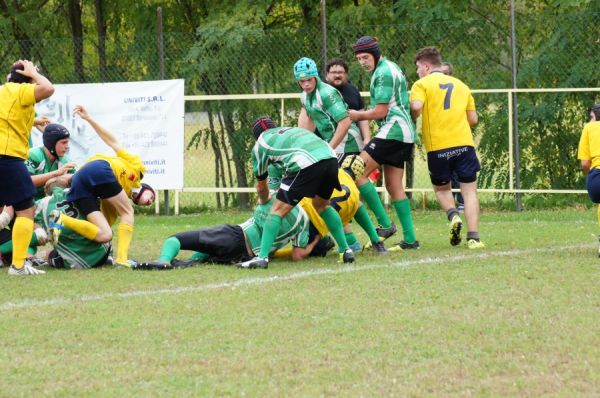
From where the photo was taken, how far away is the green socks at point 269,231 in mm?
9523

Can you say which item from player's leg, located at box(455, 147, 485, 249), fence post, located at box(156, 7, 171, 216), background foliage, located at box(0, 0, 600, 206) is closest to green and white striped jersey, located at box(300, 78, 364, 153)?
player's leg, located at box(455, 147, 485, 249)

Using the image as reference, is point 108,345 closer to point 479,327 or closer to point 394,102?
point 479,327

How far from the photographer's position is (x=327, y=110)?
10.9 m

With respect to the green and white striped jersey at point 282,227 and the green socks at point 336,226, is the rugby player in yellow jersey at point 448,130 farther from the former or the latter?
the green and white striped jersey at point 282,227

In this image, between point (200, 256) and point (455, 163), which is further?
point (455, 163)

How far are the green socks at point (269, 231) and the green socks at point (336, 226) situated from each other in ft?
1.63

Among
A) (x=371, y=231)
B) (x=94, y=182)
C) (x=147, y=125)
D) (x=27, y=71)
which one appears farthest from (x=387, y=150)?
(x=147, y=125)

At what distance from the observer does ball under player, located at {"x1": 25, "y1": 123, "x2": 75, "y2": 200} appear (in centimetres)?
1038

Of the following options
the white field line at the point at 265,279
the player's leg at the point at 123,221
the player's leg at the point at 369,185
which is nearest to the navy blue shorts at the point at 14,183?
the player's leg at the point at 123,221

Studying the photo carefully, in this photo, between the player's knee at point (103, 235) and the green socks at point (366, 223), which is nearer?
the player's knee at point (103, 235)

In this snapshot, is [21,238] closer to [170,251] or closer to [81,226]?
[81,226]

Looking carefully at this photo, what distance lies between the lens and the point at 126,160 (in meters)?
10.3

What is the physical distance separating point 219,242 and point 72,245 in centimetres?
→ 132

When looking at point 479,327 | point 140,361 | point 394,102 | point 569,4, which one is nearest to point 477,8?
point 569,4
